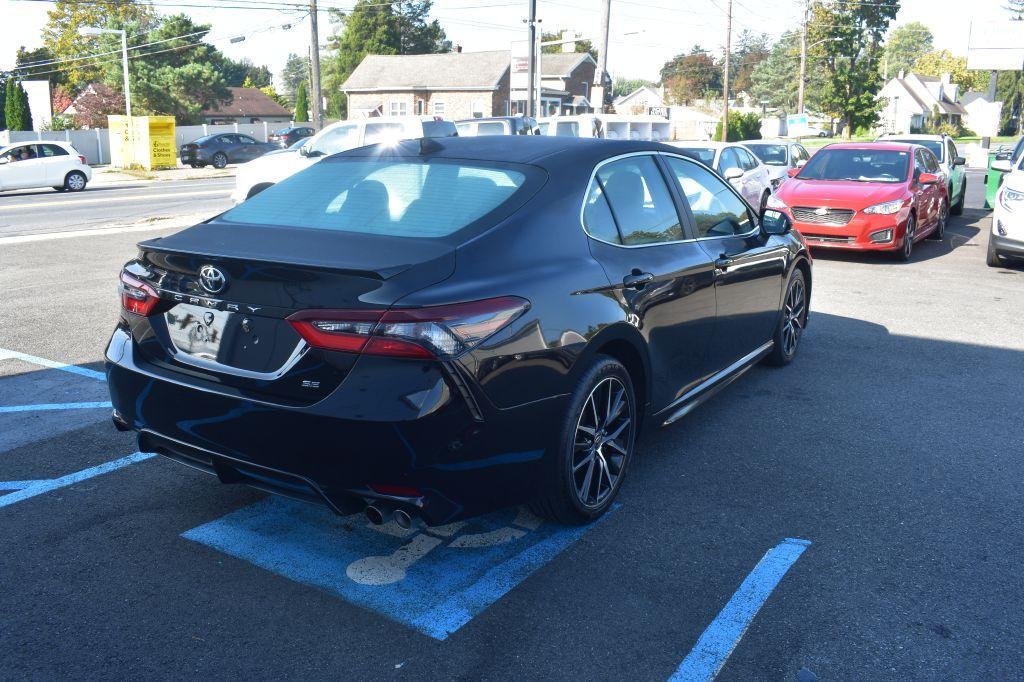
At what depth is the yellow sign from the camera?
37.3 m

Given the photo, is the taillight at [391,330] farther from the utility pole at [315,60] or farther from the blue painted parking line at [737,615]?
the utility pole at [315,60]

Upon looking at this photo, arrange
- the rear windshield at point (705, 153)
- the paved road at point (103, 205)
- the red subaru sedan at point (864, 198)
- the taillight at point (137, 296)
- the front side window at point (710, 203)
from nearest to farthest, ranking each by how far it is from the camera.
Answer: the taillight at point (137, 296), the front side window at point (710, 203), the red subaru sedan at point (864, 198), the rear windshield at point (705, 153), the paved road at point (103, 205)

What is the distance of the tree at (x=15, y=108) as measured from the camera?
1919 inches

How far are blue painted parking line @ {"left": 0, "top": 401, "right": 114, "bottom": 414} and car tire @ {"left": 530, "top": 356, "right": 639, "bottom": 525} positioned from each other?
3189mm

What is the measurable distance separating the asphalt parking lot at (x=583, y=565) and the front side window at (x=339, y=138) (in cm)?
1328

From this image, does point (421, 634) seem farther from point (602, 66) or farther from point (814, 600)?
point (602, 66)

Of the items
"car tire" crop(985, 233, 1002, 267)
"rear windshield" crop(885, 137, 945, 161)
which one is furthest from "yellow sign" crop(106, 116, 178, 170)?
"car tire" crop(985, 233, 1002, 267)

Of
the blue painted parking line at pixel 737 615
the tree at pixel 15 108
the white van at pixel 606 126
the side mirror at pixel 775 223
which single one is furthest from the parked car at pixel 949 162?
the tree at pixel 15 108

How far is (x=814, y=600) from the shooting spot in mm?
3420

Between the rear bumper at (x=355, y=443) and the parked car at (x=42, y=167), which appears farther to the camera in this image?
the parked car at (x=42, y=167)

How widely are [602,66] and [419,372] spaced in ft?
105

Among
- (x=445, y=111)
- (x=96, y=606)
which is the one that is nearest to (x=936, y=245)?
(x=96, y=606)

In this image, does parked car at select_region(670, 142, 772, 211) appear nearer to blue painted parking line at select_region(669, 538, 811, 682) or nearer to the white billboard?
blue painted parking line at select_region(669, 538, 811, 682)

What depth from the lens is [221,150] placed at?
40594 millimetres
